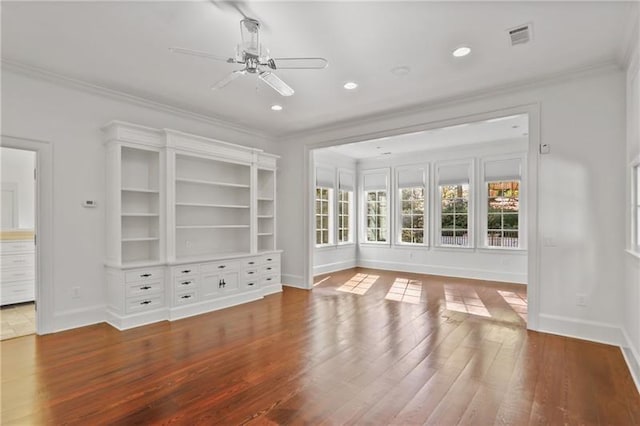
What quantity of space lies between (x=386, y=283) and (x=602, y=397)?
14.2ft

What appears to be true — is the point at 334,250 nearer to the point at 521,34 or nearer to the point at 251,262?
the point at 251,262

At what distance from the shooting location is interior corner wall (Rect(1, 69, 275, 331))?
3.64 m

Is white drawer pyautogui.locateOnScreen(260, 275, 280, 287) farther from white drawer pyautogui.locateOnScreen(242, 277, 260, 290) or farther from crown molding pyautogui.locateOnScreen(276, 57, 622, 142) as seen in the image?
crown molding pyautogui.locateOnScreen(276, 57, 622, 142)

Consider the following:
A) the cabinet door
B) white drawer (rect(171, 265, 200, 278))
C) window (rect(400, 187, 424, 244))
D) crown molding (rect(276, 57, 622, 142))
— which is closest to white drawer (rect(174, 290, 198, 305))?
the cabinet door

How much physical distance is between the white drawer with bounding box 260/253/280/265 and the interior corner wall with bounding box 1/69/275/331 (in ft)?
7.72

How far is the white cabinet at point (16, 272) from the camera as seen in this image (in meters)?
4.77

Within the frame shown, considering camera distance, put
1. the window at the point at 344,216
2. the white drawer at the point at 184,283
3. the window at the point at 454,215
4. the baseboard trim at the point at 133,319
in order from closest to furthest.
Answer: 1. the baseboard trim at the point at 133,319
2. the white drawer at the point at 184,283
3. the window at the point at 454,215
4. the window at the point at 344,216

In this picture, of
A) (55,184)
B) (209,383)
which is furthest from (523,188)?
(55,184)

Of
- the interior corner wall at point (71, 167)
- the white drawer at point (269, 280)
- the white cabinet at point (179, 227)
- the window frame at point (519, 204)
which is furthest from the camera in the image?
the window frame at point (519, 204)

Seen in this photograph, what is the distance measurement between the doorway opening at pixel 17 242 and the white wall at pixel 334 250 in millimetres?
5144

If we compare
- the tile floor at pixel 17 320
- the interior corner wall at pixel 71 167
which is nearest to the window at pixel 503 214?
the interior corner wall at pixel 71 167

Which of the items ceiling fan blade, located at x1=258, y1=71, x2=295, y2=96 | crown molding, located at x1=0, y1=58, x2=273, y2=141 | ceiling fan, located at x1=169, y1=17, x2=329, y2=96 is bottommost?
ceiling fan blade, located at x1=258, y1=71, x2=295, y2=96

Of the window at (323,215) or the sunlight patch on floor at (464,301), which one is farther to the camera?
the window at (323,215)

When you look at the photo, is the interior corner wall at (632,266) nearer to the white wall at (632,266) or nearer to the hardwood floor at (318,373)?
the white wall at (632,266)
